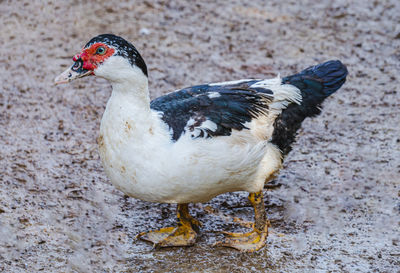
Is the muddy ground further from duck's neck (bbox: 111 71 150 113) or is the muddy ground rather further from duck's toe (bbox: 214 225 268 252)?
duck's neck (bbox: 111 71 150 113)

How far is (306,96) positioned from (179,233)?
1439 mm

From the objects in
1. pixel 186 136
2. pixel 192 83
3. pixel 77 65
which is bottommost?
pixel 192 83

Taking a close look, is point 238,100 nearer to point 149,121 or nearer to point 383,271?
point 149,121

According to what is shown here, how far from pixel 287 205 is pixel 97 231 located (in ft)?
5.14

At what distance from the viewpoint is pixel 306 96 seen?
15.1ft

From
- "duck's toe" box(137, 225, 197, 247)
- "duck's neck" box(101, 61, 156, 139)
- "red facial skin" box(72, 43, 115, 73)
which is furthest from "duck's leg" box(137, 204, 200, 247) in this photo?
"red facial skin" box(72, 43, 115, 73)

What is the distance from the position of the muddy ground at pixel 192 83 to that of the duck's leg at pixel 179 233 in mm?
68

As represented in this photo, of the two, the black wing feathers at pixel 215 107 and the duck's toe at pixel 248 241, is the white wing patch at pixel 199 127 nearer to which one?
the black wing feathers at pixel 215 107

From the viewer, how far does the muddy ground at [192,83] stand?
4312 millimetres

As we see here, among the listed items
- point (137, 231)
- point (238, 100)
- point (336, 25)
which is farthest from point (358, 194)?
point (336, 25)

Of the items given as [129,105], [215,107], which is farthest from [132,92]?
[215,107]

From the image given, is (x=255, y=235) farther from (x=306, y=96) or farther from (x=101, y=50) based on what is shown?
(x=101, y=50)

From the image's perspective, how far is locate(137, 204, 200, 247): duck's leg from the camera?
4418mm

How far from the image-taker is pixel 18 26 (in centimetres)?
740
